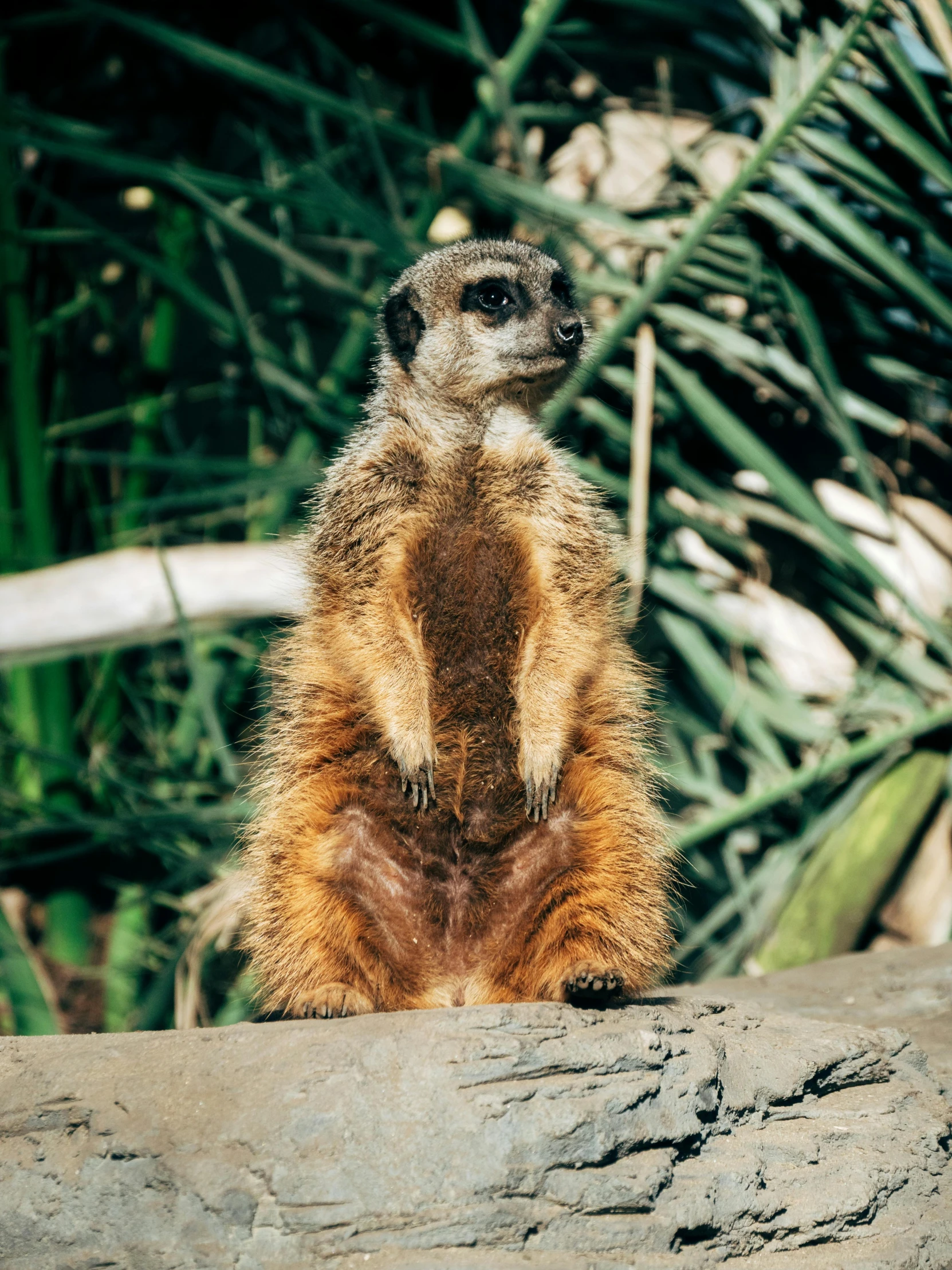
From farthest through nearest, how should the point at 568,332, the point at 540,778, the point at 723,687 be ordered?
the point at 723,687, the point at 568,332, the point at 540,778

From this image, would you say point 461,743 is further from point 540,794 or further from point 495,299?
point 495,299

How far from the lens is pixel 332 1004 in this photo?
2125 millimetres

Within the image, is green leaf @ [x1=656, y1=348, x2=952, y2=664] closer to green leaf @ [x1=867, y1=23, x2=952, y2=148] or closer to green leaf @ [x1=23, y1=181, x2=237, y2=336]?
green leaf @ [x1=867, y1=23, x2=952, y2=148]

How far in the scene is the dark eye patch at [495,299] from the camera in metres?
2.88

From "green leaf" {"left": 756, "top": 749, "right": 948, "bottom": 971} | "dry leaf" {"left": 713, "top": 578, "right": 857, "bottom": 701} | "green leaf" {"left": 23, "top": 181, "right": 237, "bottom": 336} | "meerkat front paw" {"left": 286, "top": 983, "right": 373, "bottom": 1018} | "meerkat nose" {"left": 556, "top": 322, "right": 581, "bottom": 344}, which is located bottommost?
"green leaf" {"left": 756, "top": 749, "right": 948, "bottom": 971}

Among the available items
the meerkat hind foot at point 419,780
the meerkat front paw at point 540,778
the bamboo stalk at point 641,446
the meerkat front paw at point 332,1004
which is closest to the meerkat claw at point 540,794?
the meerkat front paw at point 540,778

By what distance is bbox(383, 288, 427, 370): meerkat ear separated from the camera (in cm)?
297

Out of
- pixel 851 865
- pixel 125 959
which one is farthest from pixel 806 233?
pixel 125 959

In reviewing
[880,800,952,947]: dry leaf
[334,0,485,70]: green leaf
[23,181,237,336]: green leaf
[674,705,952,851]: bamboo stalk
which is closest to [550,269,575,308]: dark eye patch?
[334,0,485,70]: green leaf

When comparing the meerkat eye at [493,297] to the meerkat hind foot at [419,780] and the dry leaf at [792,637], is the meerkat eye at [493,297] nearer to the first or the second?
the meerkat hind foot at [419,780]

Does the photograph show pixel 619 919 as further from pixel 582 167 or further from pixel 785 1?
pixel 582 167

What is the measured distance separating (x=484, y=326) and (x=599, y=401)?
1.52 m

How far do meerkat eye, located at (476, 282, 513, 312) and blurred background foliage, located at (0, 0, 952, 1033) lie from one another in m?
0.83

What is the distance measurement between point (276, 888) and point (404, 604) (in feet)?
2.10
